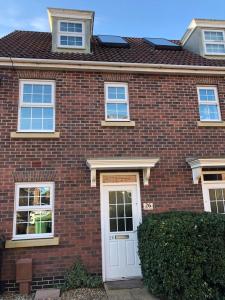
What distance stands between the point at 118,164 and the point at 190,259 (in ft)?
10.1

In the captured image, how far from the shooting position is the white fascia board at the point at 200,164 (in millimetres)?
8289

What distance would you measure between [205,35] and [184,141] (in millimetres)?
5132

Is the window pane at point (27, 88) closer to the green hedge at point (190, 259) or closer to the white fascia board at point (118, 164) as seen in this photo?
the white fascia board at point (118, 164)

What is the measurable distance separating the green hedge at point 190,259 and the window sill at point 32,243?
2.81 meters

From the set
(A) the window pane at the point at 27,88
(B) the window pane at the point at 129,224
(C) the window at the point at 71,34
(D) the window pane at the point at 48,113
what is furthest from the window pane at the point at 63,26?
(B) the window pane at the point at 129,224

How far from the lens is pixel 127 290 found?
7086 millimetres

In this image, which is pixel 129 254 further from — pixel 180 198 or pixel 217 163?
pixel 217 163

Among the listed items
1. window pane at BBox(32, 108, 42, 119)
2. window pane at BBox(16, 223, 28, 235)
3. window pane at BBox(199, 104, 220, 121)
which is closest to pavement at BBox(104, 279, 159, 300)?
window pane at BBox(16, 223, 28, 235)

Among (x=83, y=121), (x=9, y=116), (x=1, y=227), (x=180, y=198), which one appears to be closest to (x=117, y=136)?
(x=83, y=121)

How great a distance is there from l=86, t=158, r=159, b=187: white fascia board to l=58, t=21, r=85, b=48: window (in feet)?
15.4

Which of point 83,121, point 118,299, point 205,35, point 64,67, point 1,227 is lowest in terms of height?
point 118,299

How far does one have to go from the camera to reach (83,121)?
343 inches

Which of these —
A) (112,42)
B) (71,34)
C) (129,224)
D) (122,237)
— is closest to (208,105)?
(112,42)

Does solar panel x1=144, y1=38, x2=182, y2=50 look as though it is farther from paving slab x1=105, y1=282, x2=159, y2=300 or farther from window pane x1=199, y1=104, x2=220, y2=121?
paving slab x1=105, y1=282, x2=159, y2=300
